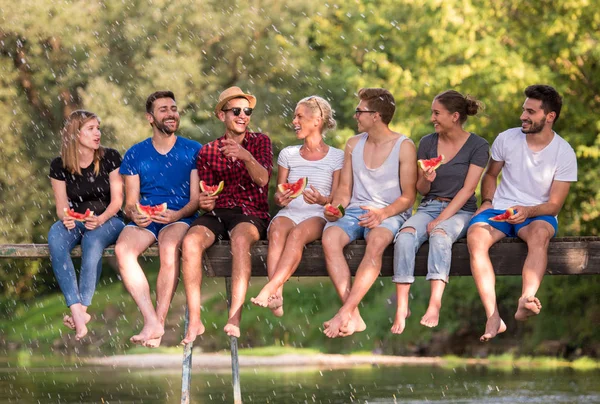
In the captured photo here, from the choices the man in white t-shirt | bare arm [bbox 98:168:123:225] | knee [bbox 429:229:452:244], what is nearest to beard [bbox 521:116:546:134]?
the man in white t-shirt

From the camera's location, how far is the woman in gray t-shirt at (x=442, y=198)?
332 inches

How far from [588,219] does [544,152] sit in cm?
1003

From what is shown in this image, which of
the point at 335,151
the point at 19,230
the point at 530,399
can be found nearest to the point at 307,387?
the point at 530,399

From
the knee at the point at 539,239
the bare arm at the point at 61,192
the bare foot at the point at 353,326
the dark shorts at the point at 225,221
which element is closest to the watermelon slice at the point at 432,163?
the knee at the point at 539,239

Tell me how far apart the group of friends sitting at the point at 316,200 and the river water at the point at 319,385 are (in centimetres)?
504

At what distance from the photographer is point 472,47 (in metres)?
17.9

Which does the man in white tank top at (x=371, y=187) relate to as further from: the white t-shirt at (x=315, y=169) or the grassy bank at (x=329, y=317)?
the grassy bank at (x=329, y=317)

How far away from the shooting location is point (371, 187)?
8969mm

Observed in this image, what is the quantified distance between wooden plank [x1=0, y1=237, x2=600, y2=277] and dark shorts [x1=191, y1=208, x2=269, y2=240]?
0.38ft

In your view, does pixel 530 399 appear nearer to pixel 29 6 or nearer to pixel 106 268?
pixel 29 6

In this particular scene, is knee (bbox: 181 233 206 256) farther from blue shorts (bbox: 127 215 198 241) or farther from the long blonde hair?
the long blonde hair

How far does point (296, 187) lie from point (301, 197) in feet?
0.79

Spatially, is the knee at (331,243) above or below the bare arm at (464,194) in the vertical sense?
below

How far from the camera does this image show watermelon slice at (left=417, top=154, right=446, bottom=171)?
8.63 meters
